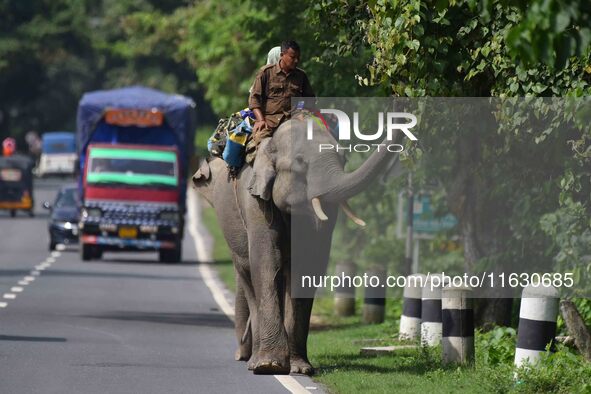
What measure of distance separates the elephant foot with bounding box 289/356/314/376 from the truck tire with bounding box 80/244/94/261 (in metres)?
22.0

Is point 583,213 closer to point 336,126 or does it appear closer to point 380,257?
point 336,126

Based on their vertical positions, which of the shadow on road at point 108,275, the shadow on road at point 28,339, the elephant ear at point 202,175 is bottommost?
the shadow on road at point 108,275

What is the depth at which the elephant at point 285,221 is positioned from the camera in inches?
536

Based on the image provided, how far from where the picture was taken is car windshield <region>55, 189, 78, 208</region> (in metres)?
Result: 40.3

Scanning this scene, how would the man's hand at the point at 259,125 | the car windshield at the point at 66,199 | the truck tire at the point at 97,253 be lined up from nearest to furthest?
the man's hand at the point at 259,125 < the truck tire at the point at 97,253 < the car windshield at the point at 66,199

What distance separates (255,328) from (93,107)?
77.4 feet

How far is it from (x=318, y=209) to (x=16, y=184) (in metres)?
42.2

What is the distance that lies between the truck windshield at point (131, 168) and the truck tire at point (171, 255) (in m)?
1.68

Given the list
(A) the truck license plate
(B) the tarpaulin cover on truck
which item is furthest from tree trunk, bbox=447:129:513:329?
(B) the tarpaulin cover on truck

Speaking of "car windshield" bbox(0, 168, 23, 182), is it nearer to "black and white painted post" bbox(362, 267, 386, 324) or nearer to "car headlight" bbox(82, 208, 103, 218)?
"car headlight" bbox(82, 208, 103, 218)

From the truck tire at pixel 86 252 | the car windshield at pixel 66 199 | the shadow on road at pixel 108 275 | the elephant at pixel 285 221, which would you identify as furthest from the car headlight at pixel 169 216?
the elephant at pixel 285 221

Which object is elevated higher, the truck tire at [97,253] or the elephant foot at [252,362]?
the elephant foot at [252,362]

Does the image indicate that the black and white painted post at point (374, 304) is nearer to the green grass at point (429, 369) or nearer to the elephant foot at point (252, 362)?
the green grass at point (429, 369)

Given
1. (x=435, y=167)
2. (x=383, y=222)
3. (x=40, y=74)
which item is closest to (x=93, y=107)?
(x=383, y=222)
